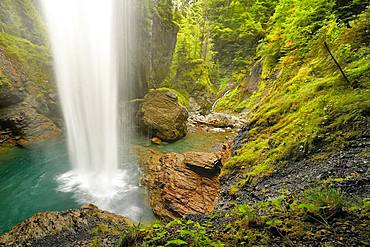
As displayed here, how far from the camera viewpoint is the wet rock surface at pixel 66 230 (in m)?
4.98

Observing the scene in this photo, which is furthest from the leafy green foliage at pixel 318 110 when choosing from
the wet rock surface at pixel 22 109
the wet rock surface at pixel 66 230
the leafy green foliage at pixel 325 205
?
the wet rock surface at pixel 22 109

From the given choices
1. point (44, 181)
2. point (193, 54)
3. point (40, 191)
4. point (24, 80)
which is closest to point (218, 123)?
point (44, 181)

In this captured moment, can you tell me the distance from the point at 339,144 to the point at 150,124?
12.6m

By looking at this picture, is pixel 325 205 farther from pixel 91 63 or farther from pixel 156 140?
pixel 91 63

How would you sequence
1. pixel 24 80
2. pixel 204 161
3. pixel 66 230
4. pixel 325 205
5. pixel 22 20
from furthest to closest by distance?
pixel 22 20
pixel 24 80
pixel 204 161
pixel 66 230
pixel 325 205

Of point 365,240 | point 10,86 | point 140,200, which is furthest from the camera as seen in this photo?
point 10,86

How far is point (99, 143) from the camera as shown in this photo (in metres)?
15.5

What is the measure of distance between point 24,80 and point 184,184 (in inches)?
587

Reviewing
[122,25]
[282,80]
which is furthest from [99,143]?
[282,80]

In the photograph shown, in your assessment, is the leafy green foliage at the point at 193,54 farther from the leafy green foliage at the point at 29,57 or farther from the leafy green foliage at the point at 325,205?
the leafy green foliage at the point at 325,205

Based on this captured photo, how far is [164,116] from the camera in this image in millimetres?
16031

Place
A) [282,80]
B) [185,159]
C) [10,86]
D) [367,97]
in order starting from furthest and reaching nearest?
1. [10,86]
2. [282,80]
3. [185,159]
4. [367,97]

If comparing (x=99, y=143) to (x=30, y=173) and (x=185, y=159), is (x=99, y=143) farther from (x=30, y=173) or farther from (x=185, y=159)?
(x=185, y=159)

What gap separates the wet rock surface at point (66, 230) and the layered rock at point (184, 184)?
163 cm
